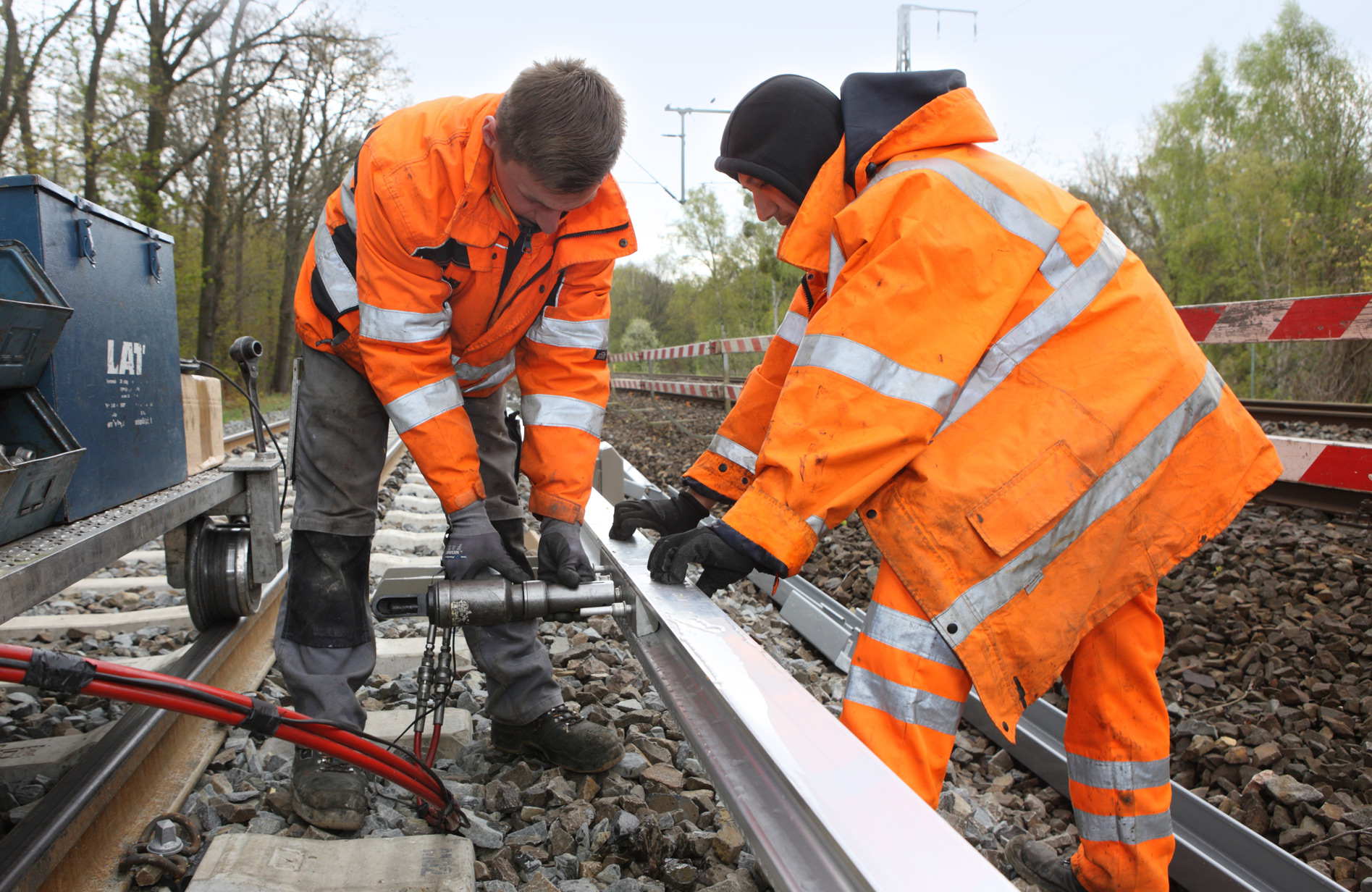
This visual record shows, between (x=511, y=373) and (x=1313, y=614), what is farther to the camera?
(x=1313, y=614)

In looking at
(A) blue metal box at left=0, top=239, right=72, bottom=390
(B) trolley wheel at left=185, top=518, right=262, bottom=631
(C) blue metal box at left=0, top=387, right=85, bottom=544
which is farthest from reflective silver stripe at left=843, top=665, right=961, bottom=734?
(B) trolley wheel at left=185, top=518, right=262, bottom=631

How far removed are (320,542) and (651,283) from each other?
224 feet

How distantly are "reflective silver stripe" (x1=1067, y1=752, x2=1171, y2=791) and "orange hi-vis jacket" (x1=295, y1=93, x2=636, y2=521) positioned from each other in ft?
4.92

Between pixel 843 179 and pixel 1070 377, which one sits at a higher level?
pixel 843 179

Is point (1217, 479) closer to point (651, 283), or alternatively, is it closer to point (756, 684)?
point (756, 684)

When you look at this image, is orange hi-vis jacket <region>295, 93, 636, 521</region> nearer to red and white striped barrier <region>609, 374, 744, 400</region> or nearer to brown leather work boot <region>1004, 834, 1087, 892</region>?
brown leather work boot <region>1004, 834, 1087, 892</region>

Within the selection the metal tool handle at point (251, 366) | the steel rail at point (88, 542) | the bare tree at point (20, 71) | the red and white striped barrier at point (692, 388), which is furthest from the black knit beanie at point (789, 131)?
the bare tree at point (20, 71)

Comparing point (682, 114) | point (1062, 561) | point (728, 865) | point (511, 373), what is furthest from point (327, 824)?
point (682, 114)

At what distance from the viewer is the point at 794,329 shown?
229 centimetres

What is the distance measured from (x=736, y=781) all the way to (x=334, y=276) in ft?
5.88

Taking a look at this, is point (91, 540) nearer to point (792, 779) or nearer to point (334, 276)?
point (334, 276)

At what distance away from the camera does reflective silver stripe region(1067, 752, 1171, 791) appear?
1877 mm

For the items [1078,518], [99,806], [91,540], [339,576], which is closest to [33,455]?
[91,540]

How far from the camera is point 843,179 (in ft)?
5.92
